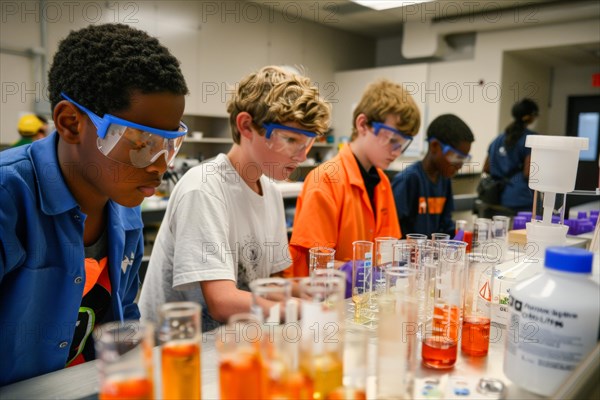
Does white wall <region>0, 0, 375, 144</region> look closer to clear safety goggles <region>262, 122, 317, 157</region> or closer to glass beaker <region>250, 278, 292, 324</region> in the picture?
clear safety goggles <region>262, 122, 317, 157</region>

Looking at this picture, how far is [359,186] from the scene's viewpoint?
2.05 m

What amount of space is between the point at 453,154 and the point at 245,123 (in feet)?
4.52

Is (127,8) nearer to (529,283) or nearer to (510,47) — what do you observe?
(510,47)

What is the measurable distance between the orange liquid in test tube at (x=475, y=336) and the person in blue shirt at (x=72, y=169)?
32.0 inches

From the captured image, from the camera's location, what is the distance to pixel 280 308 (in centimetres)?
73

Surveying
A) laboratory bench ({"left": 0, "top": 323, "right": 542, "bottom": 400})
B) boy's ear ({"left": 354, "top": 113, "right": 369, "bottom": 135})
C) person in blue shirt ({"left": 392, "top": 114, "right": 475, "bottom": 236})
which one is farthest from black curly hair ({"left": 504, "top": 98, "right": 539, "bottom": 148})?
laboratory bench ({"left": 0, "top": 323, "right": 542, "bottom": 400})

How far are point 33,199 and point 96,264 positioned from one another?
0.32 metres

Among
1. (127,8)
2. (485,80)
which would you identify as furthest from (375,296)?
(485,80)

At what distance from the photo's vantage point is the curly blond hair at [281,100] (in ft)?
5.18

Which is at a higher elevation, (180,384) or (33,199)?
(33,199)

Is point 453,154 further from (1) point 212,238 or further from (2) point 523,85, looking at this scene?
(2) point 523,85

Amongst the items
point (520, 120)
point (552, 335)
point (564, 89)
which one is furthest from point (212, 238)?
point (564, 89)

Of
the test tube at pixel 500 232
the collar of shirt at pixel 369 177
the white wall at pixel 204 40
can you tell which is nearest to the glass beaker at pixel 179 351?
the test tube at pixel 500 232

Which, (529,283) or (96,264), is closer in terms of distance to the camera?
(529,283)
